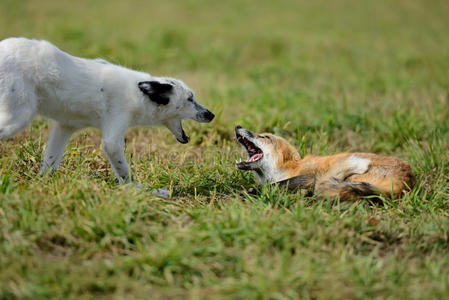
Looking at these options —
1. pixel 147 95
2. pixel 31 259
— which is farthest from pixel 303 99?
pixel 31 259

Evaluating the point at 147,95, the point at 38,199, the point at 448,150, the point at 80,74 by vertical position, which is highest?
the point at 80,74

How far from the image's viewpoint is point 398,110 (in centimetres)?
769

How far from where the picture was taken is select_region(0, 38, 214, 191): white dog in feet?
12.8

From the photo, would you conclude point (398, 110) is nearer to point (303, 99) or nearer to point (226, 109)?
point (303, 99)

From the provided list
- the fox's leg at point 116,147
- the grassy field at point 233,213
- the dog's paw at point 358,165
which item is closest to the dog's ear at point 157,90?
the fox's leg at point 116,147

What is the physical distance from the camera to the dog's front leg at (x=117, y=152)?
4270 mm

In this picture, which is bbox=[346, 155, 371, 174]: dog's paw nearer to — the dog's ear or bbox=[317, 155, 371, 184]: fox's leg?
bbox=[317, 155, 371, 184]: fox's leg

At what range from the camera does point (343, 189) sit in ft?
14.7

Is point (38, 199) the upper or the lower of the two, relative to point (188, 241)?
upper

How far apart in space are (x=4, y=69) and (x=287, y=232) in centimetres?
286

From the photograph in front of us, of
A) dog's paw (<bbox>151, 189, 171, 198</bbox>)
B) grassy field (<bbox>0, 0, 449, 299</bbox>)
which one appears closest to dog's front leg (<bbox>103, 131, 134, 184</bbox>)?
grassy field (<bbox>0, 0, 449, 299</bbox>)

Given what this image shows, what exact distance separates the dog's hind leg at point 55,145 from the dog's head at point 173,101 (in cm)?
96

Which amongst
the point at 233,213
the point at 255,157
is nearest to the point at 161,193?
the point at 233,213

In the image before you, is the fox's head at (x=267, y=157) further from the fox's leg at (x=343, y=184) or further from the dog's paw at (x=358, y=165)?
the dog's paw at (x=358, y=165)
